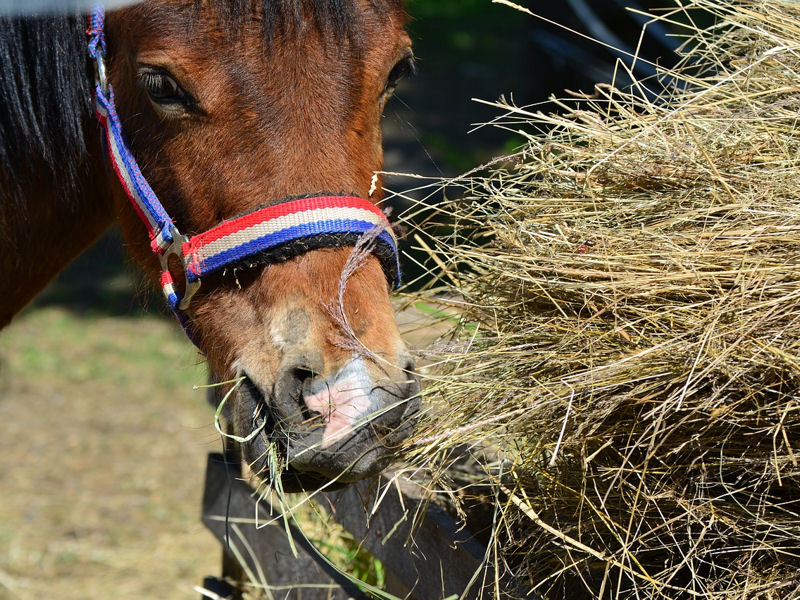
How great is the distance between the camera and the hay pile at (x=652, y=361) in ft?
3.68

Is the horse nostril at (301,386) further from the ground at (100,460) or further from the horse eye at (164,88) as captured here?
the ground at (100,460)

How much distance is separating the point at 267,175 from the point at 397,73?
0.44 meters

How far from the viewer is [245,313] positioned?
1489mm

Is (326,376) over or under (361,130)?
under

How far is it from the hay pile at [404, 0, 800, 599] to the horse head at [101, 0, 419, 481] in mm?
152

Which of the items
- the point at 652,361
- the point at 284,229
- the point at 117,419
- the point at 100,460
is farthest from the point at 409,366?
the point at 117,419

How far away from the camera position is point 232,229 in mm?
1469

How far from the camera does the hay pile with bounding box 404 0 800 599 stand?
112cm

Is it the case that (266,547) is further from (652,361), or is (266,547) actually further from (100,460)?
(100,460)

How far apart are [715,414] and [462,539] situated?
559mm

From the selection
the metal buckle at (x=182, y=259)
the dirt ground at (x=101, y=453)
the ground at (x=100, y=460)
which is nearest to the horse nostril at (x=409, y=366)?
the metal buckle at (x=182, y=259)

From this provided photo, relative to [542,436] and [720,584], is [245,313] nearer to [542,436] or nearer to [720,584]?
[542,436]

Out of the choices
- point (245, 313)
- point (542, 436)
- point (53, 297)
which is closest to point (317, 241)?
point (245, 313)

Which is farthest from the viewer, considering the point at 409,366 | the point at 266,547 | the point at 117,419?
the point at 117,419
